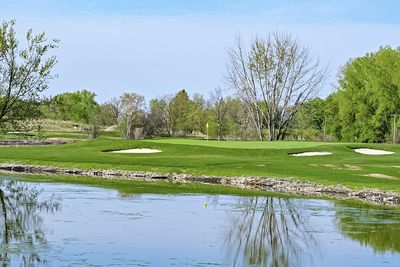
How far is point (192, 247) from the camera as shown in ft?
61.1

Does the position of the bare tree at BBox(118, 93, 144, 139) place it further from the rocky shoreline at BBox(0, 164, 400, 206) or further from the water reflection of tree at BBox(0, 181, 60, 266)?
the water reflection of tree at BBox(0, 181, 60, 266)

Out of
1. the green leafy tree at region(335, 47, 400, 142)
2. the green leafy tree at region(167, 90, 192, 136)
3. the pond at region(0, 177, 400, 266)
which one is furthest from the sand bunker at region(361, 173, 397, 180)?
the green leafy tree at region(167, 90, 192, 136)

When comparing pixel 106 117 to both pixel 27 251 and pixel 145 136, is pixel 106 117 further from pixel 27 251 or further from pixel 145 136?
pixel 27 251

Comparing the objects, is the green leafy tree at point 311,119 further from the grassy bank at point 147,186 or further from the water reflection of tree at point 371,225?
the water reflection of tree at point 371,225

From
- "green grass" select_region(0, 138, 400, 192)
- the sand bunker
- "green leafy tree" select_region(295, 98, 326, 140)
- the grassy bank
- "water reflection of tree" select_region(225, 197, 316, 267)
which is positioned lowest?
"water reflection of tree" select_region(225, 197, 316, 267)

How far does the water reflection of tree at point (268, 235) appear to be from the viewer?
58.9 ft

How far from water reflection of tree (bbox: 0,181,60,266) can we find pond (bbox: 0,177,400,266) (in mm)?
28

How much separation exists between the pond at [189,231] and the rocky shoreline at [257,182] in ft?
11.1

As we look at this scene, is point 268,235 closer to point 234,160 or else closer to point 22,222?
point 22,222

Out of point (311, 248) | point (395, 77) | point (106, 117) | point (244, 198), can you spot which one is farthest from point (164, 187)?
point (106, 117)

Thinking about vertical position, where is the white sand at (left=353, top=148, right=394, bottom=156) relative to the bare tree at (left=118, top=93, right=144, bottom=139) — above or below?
below

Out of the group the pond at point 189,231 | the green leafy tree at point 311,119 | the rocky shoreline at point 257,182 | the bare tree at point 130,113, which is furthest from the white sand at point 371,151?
the green leafy tree at point 311,119

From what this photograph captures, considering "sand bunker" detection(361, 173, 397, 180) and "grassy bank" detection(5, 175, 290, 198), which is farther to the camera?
"sand bunker" detection(361, 173, 397, 180)

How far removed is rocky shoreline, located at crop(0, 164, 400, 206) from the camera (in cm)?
3359
